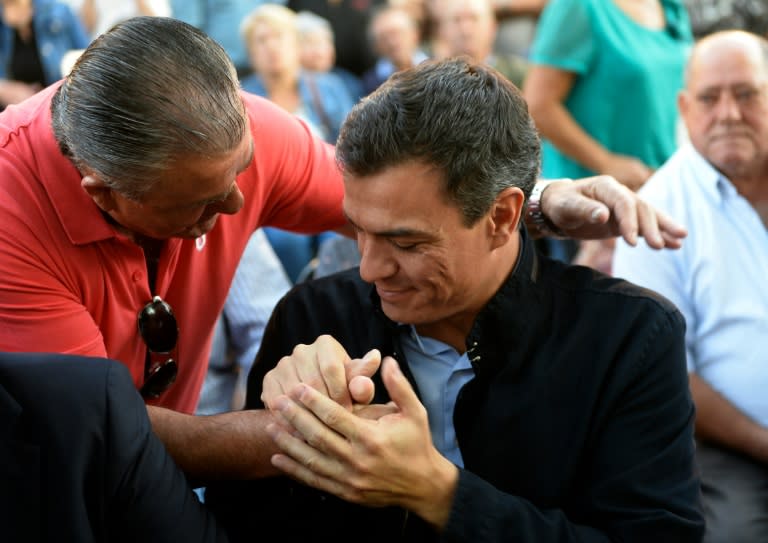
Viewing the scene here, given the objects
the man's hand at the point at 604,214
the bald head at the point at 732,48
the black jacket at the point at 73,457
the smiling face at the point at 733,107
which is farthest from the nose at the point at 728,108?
the black jacket at the point at 73,457

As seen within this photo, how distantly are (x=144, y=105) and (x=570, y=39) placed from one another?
2293 mm

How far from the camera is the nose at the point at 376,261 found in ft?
5.93

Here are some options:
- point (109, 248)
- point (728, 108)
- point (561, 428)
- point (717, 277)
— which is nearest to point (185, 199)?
point (109, 248)

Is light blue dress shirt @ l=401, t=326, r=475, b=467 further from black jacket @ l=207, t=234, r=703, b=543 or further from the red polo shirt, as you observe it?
the red polo shirt

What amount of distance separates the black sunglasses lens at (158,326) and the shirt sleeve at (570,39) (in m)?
2.07

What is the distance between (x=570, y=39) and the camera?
3598mm

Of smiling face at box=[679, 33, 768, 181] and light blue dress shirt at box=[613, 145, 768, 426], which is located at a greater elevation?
smiling face at box=[679, 33, 768, 181]

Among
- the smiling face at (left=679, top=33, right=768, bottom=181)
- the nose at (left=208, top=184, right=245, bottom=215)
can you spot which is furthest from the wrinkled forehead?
the nose at (left=208, top=184, right=245, bottom=215)

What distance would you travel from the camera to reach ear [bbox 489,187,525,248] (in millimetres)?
1832

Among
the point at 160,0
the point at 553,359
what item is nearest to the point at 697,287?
the point at 553,359

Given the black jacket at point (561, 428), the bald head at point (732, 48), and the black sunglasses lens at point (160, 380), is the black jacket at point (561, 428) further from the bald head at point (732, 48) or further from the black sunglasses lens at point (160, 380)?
the bald head at point (732, 48)

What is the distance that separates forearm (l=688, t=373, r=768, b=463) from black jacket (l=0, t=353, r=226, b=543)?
1.60m

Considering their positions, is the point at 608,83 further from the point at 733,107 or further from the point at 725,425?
the point at 725,425

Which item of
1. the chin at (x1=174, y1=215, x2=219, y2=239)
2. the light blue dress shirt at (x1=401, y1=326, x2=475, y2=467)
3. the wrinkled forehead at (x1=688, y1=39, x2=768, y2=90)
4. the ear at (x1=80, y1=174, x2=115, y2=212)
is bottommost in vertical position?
the light blue dress shirt at (x1=401, y1=326, x2=475, y2=467)
